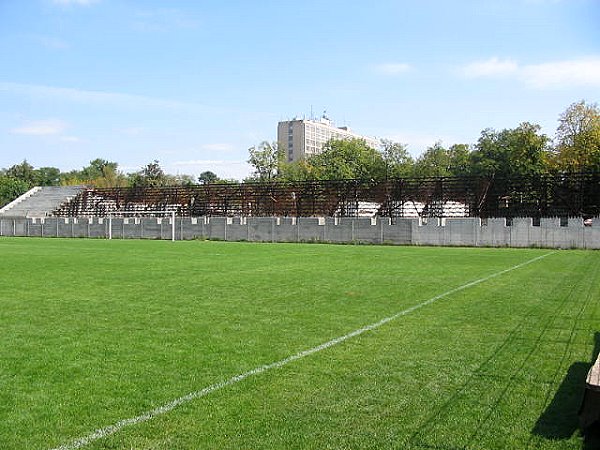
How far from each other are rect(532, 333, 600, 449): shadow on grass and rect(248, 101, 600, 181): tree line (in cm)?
4364

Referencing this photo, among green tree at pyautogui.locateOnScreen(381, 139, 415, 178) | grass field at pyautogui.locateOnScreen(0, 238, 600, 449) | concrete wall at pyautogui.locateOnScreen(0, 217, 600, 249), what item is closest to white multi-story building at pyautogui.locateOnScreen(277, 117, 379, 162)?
green tree at pyautogui.locateOnScreen(381, 139, 415, 178)

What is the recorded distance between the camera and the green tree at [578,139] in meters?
57.6

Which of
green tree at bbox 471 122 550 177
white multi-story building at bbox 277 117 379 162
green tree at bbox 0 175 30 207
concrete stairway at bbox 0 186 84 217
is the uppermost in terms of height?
white multi-story building at bbox 277 117 379 162

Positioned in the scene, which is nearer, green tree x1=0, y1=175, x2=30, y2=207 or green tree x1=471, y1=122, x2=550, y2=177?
green tree x1=471, y1=122, x2=550, y2=177

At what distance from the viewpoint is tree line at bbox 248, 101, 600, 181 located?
60156 mm

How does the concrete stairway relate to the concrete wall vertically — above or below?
above

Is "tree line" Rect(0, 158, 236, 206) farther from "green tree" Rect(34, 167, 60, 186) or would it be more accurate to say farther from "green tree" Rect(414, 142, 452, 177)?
"green tree" Rect(414, 142, 452, 177)

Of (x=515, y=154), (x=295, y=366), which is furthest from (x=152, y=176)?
(x=295, y=366)

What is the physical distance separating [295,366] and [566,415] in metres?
2.84

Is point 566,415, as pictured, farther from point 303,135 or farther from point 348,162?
point 303,135

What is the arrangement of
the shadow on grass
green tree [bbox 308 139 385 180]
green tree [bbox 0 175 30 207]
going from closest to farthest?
the shadow on grass, green tree [bbox 0 175 30 207], green tree [bbox 308 139 385 180]

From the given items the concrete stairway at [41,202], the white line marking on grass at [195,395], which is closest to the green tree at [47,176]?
the concrete stairway at [41,202]

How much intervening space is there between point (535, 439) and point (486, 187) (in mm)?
43095

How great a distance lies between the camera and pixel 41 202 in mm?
68438
